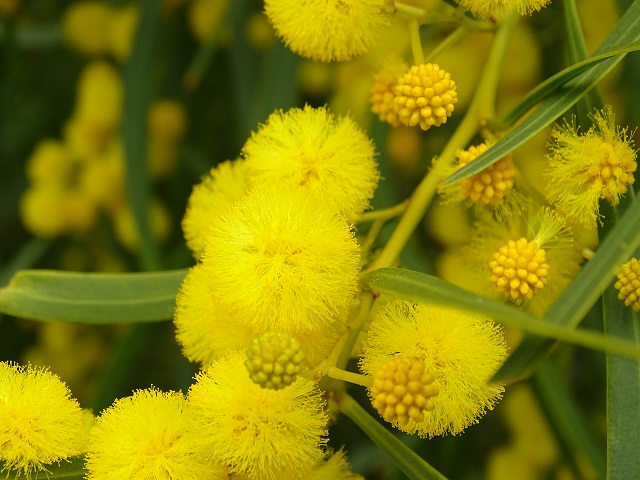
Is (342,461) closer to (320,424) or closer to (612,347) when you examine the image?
(320,424)

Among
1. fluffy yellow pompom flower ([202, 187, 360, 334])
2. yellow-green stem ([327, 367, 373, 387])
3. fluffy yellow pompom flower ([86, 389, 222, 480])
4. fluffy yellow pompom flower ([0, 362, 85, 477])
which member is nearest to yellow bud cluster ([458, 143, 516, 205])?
fluffy yellow pompom flower ([202, 187, 360, 334])

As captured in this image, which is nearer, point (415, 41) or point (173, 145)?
point (415, 41)

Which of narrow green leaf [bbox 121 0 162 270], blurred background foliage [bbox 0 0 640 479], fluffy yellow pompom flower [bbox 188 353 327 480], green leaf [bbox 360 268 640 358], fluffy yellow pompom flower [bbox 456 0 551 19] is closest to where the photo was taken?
green leaf [bbox 360 268 640 358]

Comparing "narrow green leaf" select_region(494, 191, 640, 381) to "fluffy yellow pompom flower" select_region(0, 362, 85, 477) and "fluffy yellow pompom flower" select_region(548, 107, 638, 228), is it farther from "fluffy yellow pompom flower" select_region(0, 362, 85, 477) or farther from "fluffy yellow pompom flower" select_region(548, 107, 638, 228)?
"fluffy yellow pompom flower" select_region(0, 362, 85, 477)

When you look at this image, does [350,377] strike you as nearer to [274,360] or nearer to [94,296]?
[274,360]

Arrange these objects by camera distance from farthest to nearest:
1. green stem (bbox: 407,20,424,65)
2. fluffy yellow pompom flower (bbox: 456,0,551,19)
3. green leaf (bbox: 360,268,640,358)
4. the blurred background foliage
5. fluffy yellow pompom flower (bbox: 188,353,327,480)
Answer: the blurred background foliage < green stem (bbox: 407,20,424,65) < fluffy yellow pompom flower (bbox: 456,0,551,19) < fluffy yellow pompom flower (bbox: 188,353,327,480) < green leaf (bbox: 360,268,640,358)

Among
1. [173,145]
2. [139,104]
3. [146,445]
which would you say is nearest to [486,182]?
[146,445]
